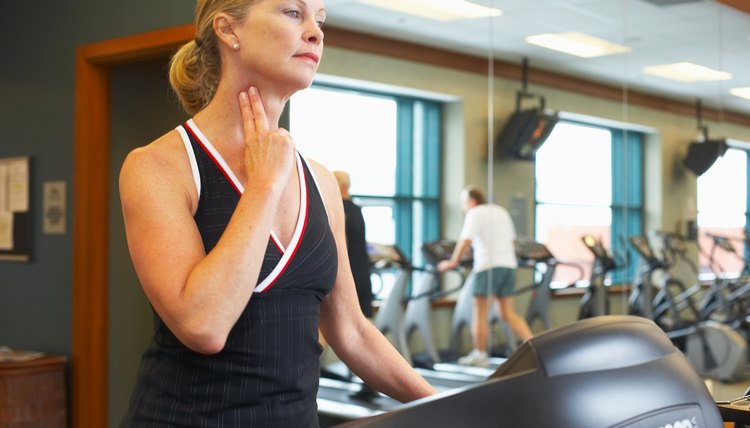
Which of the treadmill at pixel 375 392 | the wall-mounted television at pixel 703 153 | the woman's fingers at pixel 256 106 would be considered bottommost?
the treadmill at pixel 375 392

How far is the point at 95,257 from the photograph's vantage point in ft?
13.0

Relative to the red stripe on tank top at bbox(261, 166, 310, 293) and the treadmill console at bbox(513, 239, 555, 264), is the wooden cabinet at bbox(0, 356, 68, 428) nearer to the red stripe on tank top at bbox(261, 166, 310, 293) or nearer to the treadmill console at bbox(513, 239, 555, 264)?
the red stripe on tank top at bbox(261, 166, 310, 293)

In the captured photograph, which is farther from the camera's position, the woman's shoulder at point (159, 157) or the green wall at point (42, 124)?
the green wall at point (42, 124)

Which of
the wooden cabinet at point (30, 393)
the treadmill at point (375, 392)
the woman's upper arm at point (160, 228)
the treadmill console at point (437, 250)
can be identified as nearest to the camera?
the woman's upper arm at point (160, 228)

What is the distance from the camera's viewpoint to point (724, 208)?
631cm

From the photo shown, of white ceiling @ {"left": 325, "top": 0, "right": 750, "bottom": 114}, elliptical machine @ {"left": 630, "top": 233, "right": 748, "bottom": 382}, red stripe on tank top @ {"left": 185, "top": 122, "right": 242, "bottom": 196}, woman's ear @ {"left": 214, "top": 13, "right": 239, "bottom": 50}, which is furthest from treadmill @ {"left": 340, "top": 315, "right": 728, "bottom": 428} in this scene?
elliptical machine @ {"left": 630, "top": 233, "right": 748, "bottom": 382}

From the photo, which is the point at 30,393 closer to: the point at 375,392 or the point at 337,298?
the point at 375,392

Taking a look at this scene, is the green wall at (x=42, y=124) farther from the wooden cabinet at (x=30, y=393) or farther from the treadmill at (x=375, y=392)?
the treadmill at (x=375, y=392)

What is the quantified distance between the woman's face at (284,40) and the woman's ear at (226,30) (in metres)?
0.02

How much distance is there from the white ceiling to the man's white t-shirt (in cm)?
110

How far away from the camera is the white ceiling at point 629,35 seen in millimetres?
5949

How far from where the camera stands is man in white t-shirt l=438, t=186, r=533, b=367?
650 centimetres

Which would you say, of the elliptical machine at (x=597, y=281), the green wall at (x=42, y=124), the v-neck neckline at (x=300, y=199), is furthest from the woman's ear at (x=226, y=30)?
the elliptical machine at (x=597, y=281)

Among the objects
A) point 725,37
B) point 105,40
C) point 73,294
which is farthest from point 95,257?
point 725,37
